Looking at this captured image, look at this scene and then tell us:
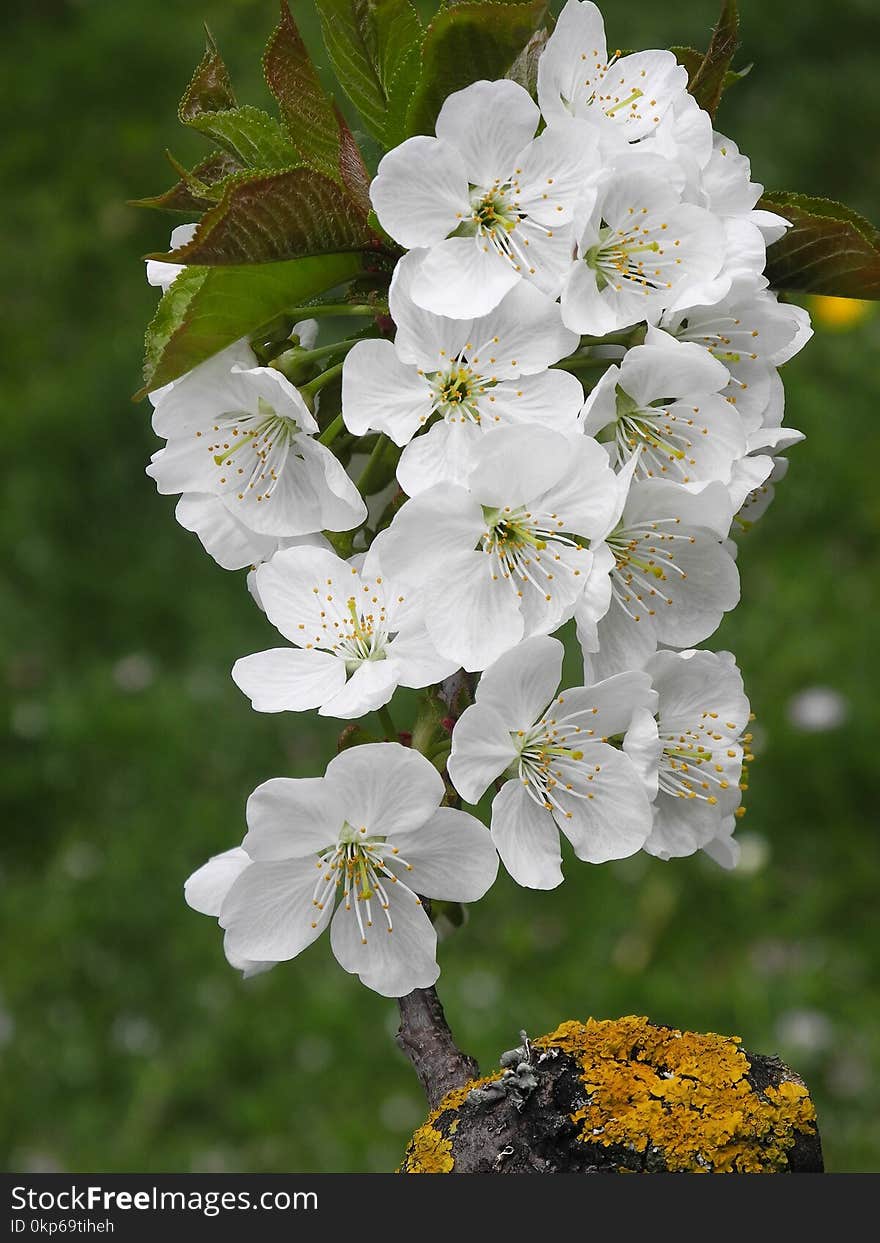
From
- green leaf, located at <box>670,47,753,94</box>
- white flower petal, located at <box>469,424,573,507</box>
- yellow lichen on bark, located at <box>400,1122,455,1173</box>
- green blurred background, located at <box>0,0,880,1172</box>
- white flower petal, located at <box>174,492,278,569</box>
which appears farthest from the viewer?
green blurred background, located at <box>0,0,880,1172</box>

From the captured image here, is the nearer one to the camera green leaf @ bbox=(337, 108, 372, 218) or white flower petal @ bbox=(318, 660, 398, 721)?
white flower petal @ bbox=(318, 660, 398, 721)

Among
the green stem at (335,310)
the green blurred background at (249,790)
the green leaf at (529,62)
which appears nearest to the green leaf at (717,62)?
the green leaf at (529,62)

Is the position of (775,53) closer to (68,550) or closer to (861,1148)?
(68,550)

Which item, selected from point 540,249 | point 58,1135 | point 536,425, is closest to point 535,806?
point 536,425

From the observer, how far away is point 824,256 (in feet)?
4.54

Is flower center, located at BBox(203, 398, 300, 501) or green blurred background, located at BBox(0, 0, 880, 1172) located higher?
flower center, located at BBox(203, 398, 300, 501)

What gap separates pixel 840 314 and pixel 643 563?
2.73 m

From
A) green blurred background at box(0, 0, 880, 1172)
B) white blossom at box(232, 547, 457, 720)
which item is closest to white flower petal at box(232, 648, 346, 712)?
white blossom at box(232, 547, 457, 720)

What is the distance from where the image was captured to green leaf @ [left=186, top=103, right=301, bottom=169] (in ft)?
4.35

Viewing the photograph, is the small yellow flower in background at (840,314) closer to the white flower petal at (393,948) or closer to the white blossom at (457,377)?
the white blossom at (457,377)

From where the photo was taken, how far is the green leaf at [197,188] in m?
1.31

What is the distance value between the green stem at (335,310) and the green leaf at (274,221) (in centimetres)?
5

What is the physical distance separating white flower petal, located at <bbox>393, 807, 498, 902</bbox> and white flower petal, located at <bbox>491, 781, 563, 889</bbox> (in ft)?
0.05

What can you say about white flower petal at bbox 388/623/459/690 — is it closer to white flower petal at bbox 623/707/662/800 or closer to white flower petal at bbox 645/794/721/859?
white flower petal at bbox 623/707/662/800
